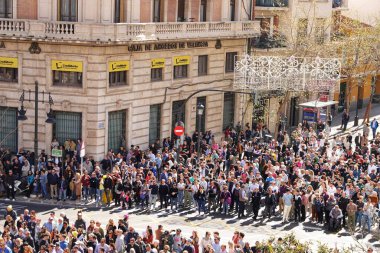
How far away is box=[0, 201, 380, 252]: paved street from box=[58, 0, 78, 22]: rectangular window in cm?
→ 1139

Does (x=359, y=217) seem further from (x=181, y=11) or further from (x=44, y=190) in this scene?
(x=181, y=11)

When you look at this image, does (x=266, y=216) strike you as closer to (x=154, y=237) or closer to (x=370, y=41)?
(x=154, y=237)

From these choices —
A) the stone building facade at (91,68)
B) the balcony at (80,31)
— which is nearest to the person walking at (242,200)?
the stone building facade at (91,68)

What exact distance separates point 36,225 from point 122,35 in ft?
57.8

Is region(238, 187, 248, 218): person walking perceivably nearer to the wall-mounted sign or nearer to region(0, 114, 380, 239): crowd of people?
Result: region(0, 114, 380, 239): crowd of people

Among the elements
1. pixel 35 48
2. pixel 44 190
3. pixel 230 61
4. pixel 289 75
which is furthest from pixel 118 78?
pixel 230 61

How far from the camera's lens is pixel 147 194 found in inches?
1523

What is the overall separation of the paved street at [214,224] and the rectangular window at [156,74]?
499 inches

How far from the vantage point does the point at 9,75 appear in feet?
154

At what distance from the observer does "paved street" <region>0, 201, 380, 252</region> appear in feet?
117

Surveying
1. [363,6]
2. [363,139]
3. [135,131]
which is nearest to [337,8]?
[363,6]

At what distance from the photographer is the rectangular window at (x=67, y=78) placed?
46.4 m

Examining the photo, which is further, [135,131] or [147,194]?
[135,131]

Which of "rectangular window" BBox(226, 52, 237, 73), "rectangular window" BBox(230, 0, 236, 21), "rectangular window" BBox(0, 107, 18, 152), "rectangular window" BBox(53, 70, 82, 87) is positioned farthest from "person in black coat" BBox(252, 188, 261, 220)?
"rectangular window" BBox(230, 0, 236, 21)
